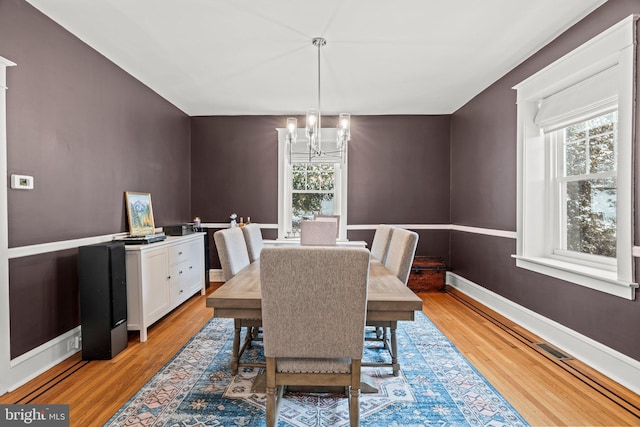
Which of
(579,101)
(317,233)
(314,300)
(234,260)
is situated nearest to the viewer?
(314,300)

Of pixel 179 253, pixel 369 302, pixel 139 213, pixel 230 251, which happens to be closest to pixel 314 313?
pixel 369 302

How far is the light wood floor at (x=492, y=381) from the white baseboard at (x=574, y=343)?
0.08 metres

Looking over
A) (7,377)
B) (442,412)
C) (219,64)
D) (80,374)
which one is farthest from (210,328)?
(219,64)

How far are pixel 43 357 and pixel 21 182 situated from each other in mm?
1251

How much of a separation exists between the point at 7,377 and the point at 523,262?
423cm

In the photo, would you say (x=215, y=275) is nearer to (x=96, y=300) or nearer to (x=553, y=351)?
(x=96, y=300)

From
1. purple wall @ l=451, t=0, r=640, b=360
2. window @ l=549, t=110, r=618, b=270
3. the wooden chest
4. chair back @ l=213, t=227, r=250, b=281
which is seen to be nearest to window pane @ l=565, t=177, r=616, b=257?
window @ l=549, t=110, r=618, b=270

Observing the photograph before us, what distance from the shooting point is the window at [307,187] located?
5.37 meters

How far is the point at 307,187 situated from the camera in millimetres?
5520

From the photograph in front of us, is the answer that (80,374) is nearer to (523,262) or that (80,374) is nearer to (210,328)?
(210,328)

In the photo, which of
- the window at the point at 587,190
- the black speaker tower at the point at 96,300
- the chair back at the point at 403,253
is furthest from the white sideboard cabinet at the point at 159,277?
the window at the point at 587,190

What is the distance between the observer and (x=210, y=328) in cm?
340

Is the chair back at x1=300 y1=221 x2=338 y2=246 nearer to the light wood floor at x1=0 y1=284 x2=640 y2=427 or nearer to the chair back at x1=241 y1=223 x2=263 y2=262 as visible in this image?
the chair back at x1=241 y1=223 x2=263 y2=262

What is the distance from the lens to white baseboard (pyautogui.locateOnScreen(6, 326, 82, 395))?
2.28 metres
